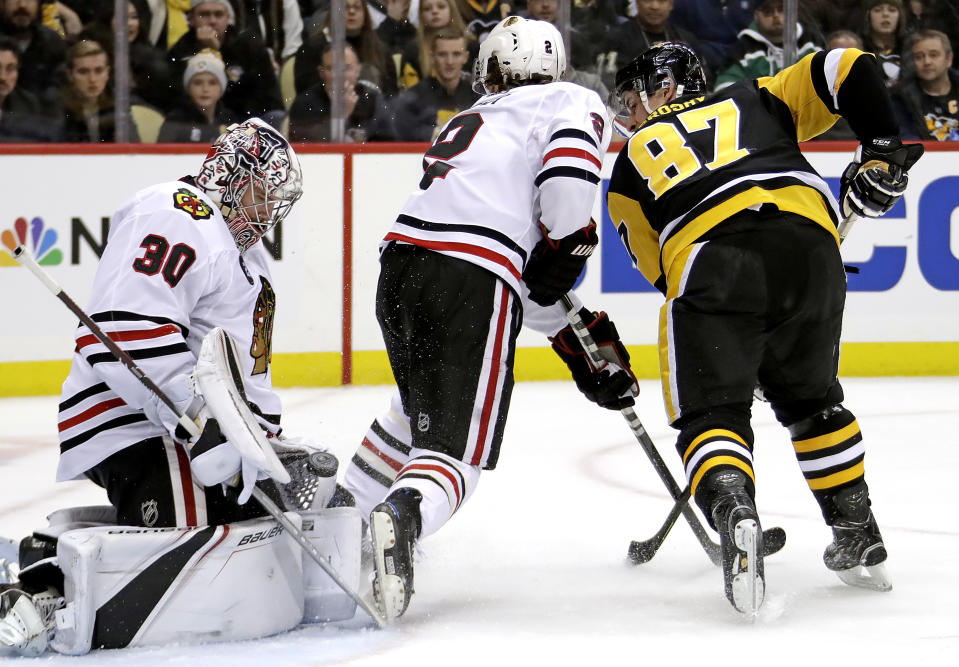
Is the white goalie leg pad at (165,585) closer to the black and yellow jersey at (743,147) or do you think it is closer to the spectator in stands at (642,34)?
the black and yellow jersey at (743,147)

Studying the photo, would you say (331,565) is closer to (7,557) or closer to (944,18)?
(7,557)

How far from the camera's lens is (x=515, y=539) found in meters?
2.85

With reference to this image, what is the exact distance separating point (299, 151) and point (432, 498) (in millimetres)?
2937

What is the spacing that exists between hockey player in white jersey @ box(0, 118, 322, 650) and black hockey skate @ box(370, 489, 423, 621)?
221 millimetres

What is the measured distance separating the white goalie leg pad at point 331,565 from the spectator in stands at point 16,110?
3.02 metres

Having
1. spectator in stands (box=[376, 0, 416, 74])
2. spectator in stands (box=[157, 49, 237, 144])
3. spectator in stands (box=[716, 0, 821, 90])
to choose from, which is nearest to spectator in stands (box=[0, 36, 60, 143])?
spectator in stands (box=[157, 49, 237, 144])

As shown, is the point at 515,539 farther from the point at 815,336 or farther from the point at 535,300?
the point at 815,336

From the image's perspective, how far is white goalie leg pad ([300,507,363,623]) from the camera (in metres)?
2.17

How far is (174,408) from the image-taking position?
1980 mm

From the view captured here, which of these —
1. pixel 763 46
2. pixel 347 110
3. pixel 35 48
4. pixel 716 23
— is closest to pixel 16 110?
pixel 35 48

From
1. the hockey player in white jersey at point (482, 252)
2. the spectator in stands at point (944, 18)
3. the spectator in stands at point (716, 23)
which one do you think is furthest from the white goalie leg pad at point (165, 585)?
the spectator in stands at point (944, 18)

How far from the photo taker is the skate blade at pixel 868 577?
2385mm

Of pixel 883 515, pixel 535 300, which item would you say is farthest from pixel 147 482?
pixel 883 515

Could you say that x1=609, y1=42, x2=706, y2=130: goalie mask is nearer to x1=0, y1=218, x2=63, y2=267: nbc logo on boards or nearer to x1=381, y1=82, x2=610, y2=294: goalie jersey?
x1=381, y1=82, x2=610, y2=294: goalie jersey
